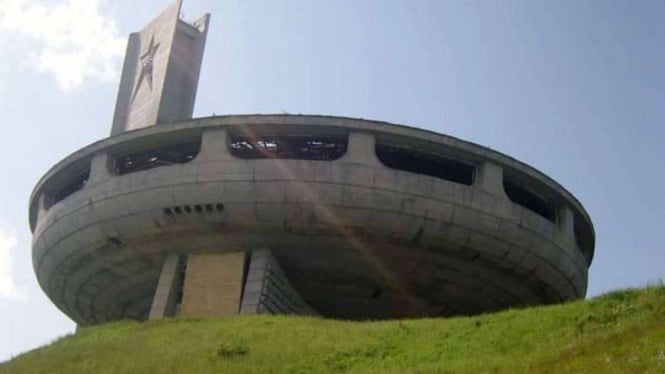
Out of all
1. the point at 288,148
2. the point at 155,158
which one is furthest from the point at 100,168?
the point at 288,148

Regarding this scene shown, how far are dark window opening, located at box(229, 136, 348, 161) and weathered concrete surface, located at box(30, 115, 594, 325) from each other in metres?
0.71

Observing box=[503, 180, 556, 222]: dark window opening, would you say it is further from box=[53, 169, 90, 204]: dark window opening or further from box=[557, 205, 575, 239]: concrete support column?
box=[53, 169, 90, 204]: dark window opening

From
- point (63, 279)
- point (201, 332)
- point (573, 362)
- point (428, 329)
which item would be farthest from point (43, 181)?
point (573, 362)

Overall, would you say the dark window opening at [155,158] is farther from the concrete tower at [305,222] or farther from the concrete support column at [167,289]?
the concrete support column at [167,289]

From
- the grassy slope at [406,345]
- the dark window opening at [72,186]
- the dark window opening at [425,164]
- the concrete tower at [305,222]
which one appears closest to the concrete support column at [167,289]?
the concrete tower at [305,222]

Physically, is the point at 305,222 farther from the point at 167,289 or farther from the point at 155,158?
the point at 155,158

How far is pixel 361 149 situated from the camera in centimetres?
2767

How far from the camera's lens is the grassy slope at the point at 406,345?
13266 mm

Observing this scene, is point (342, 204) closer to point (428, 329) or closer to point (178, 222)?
point (178, 222)

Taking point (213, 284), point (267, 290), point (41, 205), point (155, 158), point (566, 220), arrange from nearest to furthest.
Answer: point (267, 290) → point (213, 284) → point (155, 158) → point (566, 220) → point (41, 205)

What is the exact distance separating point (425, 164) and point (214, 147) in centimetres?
665

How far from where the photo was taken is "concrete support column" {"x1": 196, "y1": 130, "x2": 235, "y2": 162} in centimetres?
2777

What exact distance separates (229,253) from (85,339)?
6197mm

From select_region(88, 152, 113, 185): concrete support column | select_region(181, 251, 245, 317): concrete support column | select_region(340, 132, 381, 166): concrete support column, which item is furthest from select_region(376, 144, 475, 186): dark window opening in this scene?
select_region(88, 152, 113, 185): concrete support column
